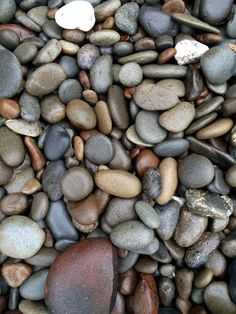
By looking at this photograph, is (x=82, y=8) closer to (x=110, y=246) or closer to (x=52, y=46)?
(x=52, y=46)

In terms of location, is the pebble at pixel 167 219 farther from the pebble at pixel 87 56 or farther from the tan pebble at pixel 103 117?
the pebble at pixel 87 56

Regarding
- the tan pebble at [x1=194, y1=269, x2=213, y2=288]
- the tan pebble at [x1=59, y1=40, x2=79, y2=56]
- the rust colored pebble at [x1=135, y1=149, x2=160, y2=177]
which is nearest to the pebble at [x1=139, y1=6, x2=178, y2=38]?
the tan pebble at [x1=59, y1=40, x2=79, y2=56]

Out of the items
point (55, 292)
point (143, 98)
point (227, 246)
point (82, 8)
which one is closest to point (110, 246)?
point (55, 292)

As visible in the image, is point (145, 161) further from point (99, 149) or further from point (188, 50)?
point (188, 50)

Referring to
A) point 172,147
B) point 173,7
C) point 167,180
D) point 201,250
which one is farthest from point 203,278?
point 173,7

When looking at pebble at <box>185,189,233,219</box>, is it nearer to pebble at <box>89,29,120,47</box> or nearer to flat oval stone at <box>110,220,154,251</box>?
flat oval stone at <box>110,220,154,251</box>

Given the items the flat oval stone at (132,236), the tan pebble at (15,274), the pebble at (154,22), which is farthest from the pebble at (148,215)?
the pebble at (154,22)
